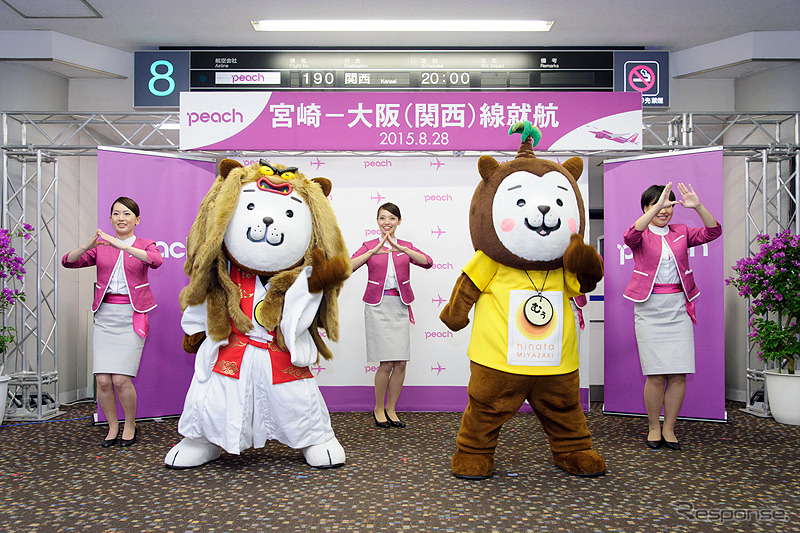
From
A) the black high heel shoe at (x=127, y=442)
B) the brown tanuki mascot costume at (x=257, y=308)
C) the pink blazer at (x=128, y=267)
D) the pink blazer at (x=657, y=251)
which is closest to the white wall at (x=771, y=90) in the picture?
the pink blazer at (x=657, y=251)

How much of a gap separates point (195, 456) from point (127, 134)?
173 inches

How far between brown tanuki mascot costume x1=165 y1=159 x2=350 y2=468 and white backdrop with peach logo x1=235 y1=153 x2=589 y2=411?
173cm

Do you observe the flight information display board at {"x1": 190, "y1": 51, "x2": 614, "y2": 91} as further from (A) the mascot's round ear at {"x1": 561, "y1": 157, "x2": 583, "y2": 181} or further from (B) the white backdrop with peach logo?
(A) the mascot's round ear at {"x1": 561, "y1": 157, "x2": 583, "y2": 181}

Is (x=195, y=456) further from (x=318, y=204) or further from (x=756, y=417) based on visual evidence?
(x=756, y=417)

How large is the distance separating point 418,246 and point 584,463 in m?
2.43

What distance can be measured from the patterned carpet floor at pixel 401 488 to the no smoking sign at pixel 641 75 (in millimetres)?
3328

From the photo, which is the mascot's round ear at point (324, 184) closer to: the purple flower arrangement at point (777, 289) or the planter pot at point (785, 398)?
the purple flower arrangement at point (777, 289)

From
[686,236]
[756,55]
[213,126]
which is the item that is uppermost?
[756,55]

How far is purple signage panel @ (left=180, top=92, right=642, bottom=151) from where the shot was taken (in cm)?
460

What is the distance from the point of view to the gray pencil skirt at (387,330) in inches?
174

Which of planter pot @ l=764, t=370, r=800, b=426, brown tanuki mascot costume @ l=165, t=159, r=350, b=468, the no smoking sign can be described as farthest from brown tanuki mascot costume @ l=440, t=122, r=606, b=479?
the no smoking sign

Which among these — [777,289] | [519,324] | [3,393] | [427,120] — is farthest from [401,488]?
[777,289]

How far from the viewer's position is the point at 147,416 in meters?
4.55

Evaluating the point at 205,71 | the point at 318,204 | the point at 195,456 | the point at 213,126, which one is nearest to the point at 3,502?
the point at 195,456
